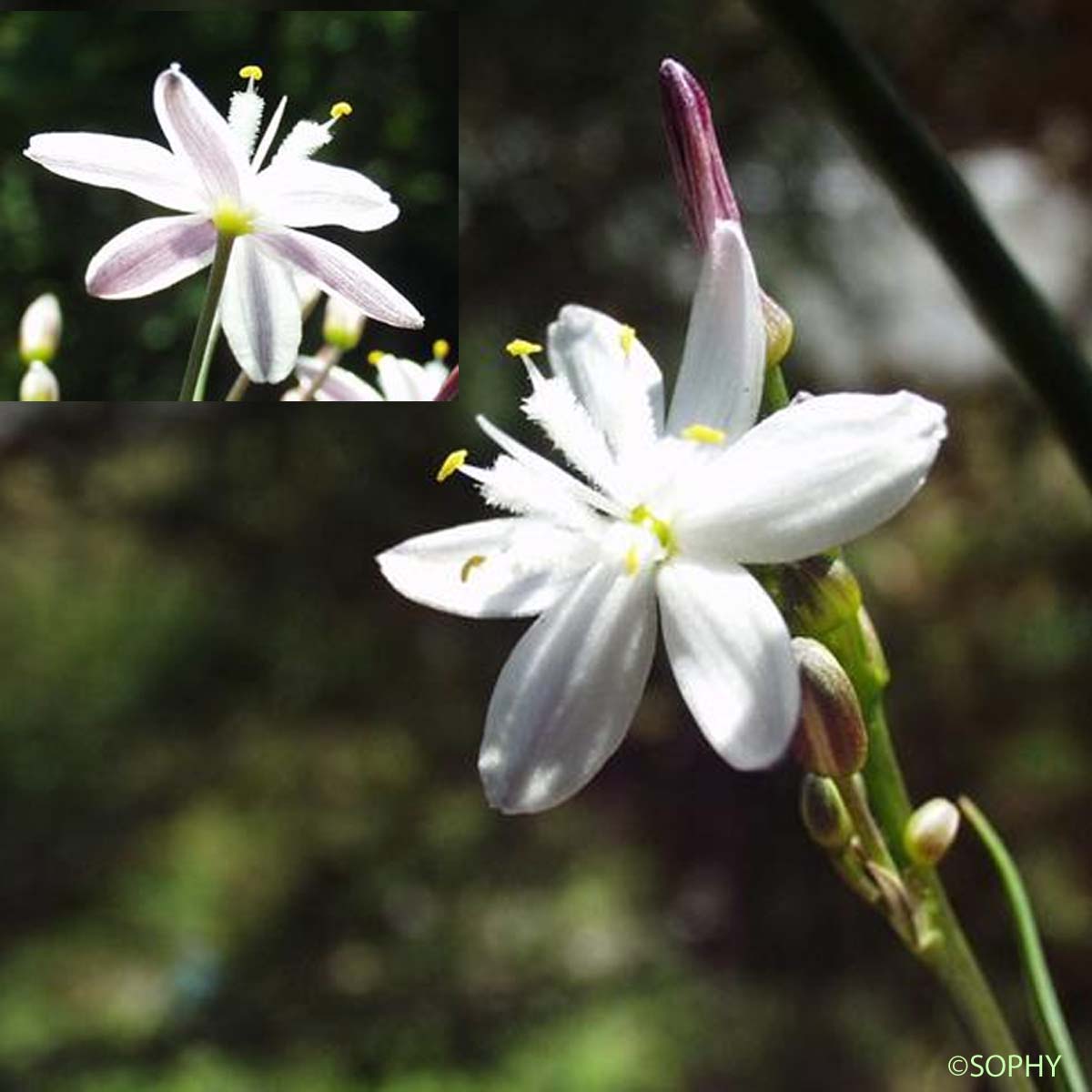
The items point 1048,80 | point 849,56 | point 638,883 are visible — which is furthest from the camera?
point 638,883

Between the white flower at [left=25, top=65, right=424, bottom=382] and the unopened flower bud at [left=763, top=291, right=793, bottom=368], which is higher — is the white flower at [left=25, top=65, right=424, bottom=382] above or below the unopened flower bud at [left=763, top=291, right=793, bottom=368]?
above

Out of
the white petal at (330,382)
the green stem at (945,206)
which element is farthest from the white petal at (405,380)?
the green stem at (945,206)

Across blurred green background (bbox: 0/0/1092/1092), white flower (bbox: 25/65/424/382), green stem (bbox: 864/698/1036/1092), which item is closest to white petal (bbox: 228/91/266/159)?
white flower (bbox: 25/65/424/382)

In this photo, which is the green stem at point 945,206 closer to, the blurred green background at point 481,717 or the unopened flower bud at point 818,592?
the unopened flower bud at point 818,592

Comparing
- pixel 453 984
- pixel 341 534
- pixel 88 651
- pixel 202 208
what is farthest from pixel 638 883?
pixel 202 208

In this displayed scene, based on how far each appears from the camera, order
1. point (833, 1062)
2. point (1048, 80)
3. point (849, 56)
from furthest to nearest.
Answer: point (833, 1062) < point (1048, 80) < point (849, 56)

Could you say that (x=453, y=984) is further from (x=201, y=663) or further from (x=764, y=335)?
(x=764, y=335)

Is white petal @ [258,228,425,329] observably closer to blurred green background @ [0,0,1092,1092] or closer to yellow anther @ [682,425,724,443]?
yellow anther @ [682,425,724,443]
